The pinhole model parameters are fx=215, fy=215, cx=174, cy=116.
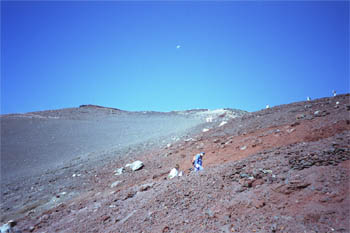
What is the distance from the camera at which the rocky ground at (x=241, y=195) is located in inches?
140

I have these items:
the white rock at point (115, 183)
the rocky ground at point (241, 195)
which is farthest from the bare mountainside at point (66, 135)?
the white rock at point (115, 183)

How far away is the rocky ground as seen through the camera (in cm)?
356

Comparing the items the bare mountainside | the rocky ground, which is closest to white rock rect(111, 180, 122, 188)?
the rocky ground

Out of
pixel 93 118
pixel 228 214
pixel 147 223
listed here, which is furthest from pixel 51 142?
pixel 228 214

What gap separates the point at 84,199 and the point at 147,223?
4504 mm

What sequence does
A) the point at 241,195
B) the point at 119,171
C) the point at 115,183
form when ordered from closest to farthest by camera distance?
1. the point at 241,195
2. the point at 115,183
3. the point at 119,171

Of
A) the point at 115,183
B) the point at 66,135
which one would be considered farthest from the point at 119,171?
the point at 66,135

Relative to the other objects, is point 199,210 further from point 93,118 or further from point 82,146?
point 93,118

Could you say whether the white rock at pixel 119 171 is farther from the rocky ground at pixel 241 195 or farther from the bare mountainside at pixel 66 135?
the bare mountainside at pixel 66 135

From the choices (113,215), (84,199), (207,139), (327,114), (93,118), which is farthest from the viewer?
(93,118)

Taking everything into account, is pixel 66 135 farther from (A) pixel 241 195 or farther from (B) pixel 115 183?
(A) pixel 241 195

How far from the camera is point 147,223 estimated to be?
15.0ft

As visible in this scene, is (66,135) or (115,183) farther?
(66,135)

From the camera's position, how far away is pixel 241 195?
4.39 metres
